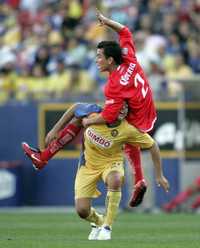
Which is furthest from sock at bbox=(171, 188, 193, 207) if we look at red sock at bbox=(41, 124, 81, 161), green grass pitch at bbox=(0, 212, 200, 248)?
red sock at bbox=(41, 124, 81, 161)

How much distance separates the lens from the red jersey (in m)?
11.9

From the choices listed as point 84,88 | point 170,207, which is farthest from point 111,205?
point 84,88

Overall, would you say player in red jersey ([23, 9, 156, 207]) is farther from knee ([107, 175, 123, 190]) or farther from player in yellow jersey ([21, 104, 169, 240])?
knee ([107, 175, 123, 190])

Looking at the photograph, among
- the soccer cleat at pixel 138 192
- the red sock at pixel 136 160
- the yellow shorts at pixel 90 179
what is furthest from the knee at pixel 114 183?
the red sock at pixel 136 160

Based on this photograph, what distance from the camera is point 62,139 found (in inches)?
493

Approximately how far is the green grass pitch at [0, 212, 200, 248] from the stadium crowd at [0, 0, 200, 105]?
3.64m

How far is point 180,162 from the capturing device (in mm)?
21500

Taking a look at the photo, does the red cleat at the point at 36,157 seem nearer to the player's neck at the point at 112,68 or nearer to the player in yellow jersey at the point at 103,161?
the player in yellow jersey at the point at 103,161

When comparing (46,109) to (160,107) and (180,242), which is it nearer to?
(160,107)

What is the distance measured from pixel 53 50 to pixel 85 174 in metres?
11.3

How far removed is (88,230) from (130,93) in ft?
9.86

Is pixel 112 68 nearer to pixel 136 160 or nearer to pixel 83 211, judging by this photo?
pixel 136 160

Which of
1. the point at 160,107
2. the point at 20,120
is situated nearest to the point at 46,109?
the point at 20,120

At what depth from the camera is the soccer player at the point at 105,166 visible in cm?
1212
